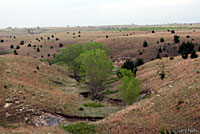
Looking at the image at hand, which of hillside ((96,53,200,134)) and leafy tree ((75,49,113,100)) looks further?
leafy tree ((75,49,113,100))

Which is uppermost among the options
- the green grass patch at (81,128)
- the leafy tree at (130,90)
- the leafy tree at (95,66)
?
the leafy tree at (95,66)

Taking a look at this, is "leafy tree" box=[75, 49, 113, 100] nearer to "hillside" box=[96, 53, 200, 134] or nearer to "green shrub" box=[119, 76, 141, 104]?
"green shrub" box=[119, 76, 141, 104]

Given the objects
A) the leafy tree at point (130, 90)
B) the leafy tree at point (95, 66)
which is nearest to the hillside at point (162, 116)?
the leafy tree at point (130, 90)

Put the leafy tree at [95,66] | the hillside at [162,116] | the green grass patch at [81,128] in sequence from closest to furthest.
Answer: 1. the hillside at [162,116]
2. the green grass patch at [81,128]
3. the leafy tree at [95,66]

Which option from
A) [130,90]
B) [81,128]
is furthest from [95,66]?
[81,128]

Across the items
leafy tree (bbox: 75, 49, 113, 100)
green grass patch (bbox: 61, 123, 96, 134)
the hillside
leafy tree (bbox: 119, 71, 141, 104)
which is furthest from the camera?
leafy tree (bbox: 75, 49, 113, 100)

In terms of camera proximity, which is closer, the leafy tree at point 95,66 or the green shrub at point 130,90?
the green shrub at point 130,90

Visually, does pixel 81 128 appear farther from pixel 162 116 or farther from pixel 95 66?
pixel 95 66

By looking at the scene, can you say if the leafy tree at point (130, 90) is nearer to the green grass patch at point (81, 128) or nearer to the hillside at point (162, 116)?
the hillside at point (162, 116)

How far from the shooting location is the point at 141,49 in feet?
307

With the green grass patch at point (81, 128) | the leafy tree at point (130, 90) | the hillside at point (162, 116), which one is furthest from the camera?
the leafy tree at point (130, 90)

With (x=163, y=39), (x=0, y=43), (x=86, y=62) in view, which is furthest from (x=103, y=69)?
(x=0, y=43)

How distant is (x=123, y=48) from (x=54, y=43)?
41.5 meters

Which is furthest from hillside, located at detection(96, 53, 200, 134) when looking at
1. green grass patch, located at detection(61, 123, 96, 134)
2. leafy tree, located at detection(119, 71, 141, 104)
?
leafy tree, located at detection(119, 71, 141, 104)
